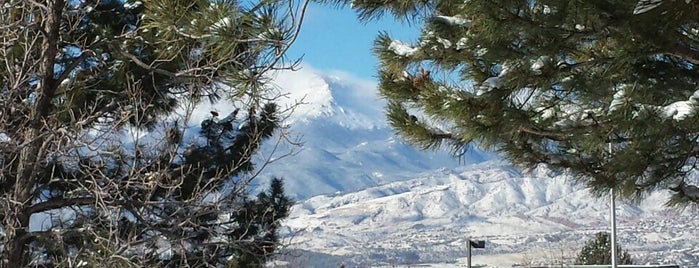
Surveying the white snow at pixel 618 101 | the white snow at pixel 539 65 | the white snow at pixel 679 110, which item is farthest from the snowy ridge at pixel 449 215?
the white snow at pixel 679 110

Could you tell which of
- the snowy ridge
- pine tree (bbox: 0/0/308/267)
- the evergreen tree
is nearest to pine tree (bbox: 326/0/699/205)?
pine tree (bbox: 0/0/308/267)

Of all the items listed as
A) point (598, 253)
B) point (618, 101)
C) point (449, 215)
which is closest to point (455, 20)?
point (618, 101)

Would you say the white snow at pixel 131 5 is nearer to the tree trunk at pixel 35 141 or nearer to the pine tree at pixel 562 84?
the tree trunk at pixel 35 141

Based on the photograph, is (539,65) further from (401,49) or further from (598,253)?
(598,253)

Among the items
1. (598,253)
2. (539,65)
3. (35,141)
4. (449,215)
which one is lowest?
(35,141)

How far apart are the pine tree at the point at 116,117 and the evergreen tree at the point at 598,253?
9.16 metres

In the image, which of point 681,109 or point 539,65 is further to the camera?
point 539,65

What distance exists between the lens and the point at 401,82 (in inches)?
194

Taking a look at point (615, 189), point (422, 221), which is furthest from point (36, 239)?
point (422, 221)

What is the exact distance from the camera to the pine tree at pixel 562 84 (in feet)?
12.4

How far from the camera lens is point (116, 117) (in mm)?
4328

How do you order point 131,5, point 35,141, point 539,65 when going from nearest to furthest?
point 35,141, point 539,65, point 131,5

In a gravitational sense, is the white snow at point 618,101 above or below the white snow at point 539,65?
below

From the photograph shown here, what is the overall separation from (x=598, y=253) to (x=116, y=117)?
1119 centimetres
